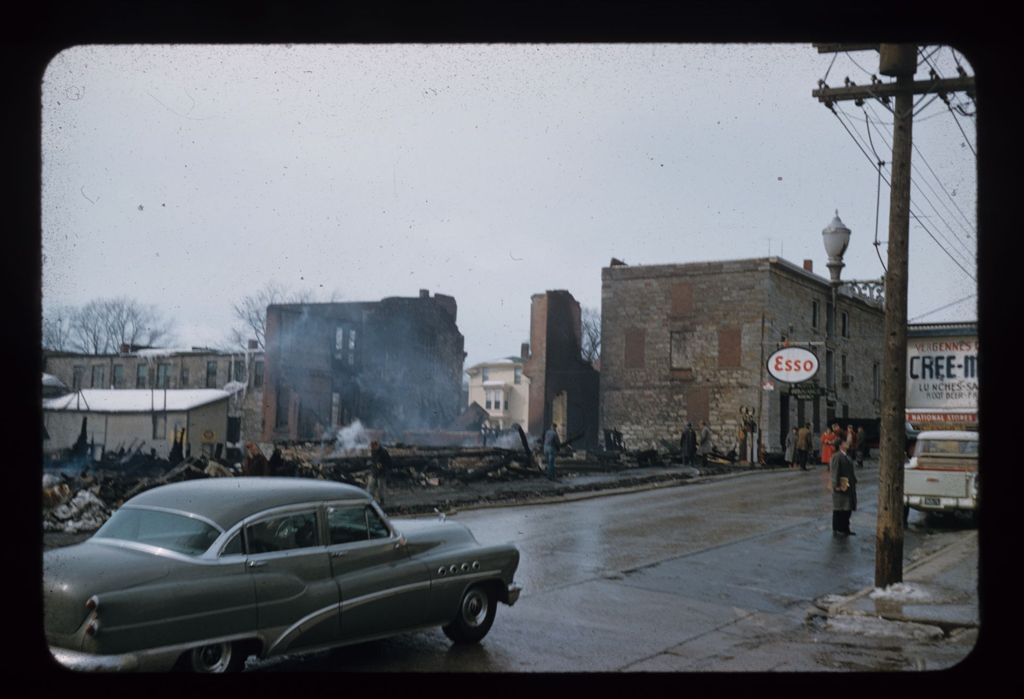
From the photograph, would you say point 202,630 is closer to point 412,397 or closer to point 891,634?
point 891,634

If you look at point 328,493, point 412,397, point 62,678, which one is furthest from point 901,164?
point 412,397

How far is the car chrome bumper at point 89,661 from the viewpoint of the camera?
459 centimetres

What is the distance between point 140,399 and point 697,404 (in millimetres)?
8707

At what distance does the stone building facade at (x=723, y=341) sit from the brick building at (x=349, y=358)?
2.86 metres

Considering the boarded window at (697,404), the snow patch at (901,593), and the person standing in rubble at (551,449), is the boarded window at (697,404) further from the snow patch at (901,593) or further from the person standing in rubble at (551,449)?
the snow patch at (901,593)

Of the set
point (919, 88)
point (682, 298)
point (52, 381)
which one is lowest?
point (52, 381)

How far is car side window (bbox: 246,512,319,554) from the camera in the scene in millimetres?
5578

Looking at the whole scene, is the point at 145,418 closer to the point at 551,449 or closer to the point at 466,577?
the point at 466,577

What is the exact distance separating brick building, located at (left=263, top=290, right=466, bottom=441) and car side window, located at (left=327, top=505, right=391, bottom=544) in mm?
4338

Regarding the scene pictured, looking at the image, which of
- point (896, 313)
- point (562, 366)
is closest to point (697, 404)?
point (562, 366)

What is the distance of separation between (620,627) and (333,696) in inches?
149

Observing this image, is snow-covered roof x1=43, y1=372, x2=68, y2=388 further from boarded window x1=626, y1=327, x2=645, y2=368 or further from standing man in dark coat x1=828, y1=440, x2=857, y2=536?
standing man in dark coat x1=828, y1=440, x2=857, y2=536

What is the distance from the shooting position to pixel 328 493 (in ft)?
20.1

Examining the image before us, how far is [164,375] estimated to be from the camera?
28.3 ft
